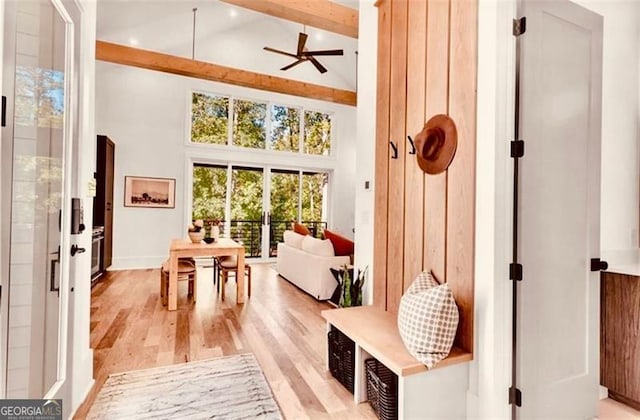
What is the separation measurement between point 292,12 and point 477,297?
3265mm

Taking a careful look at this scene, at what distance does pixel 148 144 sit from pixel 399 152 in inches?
227

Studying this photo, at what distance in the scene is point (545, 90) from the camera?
168cm

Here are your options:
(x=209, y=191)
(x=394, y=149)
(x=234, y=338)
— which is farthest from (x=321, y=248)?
(x=209, y=191)

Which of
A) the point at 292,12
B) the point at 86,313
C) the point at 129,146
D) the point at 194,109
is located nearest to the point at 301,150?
the point at 194,109

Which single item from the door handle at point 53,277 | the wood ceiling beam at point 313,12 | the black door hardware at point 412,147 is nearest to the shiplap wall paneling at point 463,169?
the black door hardware at point 412,147

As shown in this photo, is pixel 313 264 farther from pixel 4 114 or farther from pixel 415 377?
pixel 4 114

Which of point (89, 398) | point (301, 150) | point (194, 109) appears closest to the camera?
point (89, 398)

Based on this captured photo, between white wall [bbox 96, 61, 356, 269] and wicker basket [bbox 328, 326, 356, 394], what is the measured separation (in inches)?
208

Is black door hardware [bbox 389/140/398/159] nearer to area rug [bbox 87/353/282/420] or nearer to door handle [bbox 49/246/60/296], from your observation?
area rug [bbox 87/353/282/420]

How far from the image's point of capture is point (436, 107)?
1.98m

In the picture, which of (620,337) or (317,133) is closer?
(620,337)

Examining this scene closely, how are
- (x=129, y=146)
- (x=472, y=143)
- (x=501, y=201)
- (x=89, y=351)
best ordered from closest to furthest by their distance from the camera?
(x=501, y=201) < (x=472, y=143) < (x=89, y=351) < (x=129, y=146)

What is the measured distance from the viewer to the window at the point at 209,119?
6.83 metres

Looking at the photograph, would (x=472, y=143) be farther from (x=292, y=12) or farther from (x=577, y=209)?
(x=292, y=12)
